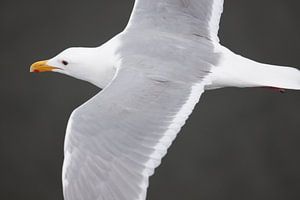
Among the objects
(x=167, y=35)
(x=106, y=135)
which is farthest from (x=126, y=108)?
(x=167, y=35)

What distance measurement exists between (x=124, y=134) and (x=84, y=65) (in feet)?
1.51

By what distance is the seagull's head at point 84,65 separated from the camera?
218 centimetres

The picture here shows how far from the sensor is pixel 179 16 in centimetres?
230

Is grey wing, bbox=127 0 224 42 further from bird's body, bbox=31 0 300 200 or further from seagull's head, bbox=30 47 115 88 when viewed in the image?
seagull's head, bbox=30 47 115 88

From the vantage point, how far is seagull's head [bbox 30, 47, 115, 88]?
218 centimetres

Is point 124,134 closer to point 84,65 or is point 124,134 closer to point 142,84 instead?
point 142,84

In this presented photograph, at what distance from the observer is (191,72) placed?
2049 millimetres

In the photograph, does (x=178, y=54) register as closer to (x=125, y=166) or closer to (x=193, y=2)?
(x=193, y=2)

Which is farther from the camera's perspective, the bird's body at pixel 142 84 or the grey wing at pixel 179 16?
the grey wing at pixel 179 16

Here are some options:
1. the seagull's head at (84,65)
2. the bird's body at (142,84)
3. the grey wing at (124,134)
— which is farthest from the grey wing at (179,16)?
the grey wing at (124,134)

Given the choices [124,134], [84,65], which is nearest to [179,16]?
[84,65]

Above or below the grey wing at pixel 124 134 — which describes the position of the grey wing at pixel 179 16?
above

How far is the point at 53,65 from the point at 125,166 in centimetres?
67

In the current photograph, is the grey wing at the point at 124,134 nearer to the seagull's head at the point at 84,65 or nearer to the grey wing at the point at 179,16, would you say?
the seagull's head at the point at 84,65
